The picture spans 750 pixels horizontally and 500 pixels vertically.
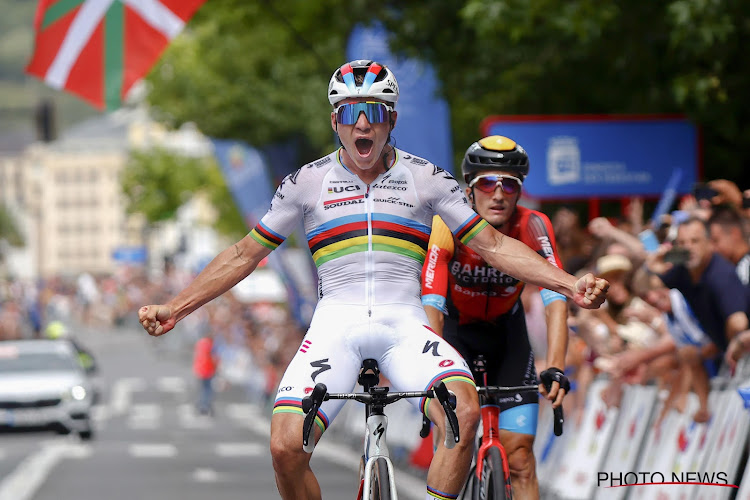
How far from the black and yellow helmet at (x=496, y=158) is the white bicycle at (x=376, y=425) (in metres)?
1.45

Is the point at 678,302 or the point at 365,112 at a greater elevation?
the point at 365,112

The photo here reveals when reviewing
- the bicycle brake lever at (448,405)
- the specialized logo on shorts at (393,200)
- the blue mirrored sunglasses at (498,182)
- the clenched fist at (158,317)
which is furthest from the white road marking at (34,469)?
the bicycle brake lever at (448,405)

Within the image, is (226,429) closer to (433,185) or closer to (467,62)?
(467,62)

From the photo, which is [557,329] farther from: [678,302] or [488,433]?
[678,302]

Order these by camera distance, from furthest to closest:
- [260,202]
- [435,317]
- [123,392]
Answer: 1. [123,392]
2. [260,202]
3. [435,317]

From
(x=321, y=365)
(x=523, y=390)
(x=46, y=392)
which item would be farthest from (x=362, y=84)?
(x=46, y=392)

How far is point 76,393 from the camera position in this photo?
999 inches

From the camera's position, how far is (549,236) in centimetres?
827

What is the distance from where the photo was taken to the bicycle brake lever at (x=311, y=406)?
262 inches

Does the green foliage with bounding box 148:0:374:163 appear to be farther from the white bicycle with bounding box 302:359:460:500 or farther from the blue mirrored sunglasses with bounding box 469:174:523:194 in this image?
the white bicycle with bounding box 302:359:460:500

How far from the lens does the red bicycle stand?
25.4ft

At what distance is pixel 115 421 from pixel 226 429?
3.28 meters

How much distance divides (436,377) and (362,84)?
48.8 inches

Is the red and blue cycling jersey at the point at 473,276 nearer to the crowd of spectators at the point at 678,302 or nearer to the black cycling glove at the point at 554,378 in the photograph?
the black cycling glove at the point at 554,378
